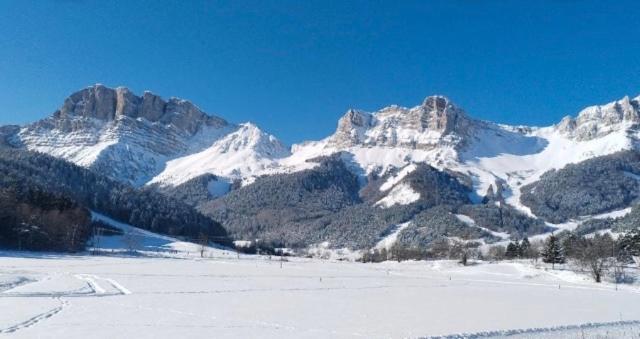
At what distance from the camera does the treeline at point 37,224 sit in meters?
103

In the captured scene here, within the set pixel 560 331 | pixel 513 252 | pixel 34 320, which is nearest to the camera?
pixel 34 320

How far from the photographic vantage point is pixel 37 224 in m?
107

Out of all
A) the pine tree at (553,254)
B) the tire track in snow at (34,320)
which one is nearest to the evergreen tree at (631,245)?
the pine tree at (553,254)

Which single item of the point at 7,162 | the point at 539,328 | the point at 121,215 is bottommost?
the point at 539,328

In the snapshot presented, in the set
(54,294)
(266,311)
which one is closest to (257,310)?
(266,311)

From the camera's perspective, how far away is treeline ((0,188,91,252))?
103 meters

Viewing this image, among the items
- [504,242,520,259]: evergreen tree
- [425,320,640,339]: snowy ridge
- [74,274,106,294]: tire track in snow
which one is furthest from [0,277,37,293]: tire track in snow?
[504,242,520,259]: evergreen tree

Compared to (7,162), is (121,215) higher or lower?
lower

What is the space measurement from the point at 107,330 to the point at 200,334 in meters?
3.81

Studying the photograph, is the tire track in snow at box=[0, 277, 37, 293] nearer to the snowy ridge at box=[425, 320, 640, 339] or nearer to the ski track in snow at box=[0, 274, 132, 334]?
the ski track in snow at box=[0, 274, 132, 334]

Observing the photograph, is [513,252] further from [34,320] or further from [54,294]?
[34,320]

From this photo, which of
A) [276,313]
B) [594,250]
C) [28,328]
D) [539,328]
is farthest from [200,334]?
[594,250]

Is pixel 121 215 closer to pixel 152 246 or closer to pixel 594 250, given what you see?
pixel 152 246

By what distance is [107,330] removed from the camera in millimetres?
23359
